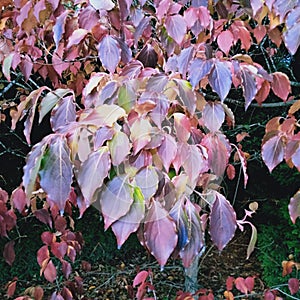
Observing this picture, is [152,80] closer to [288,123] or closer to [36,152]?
[36,152]

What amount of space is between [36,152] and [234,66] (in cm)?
47

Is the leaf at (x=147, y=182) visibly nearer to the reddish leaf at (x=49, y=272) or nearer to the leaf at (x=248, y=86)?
the leaf at (x=248, y=86)

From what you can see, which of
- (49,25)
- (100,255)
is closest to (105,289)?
(100,255)


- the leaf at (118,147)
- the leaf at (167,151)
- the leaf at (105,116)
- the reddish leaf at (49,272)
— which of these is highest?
the leaf at (105,116)

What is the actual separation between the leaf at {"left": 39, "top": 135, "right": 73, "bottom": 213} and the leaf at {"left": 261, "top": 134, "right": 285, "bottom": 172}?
561mm

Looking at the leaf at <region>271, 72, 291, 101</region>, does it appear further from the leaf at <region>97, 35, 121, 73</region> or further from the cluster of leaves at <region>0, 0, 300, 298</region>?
the leaf at <region>97, 35, 121, 73</region>

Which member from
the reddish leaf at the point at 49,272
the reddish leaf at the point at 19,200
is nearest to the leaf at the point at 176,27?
the reddish leaf at the point at 19,200

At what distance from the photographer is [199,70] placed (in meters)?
0.83

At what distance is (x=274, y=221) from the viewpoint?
11.2 feet

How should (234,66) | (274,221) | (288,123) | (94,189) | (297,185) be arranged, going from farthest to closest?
(274,221) < (297,185) < (288,123) < (234,66) < (94,189)

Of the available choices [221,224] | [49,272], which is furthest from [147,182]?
[49,272]

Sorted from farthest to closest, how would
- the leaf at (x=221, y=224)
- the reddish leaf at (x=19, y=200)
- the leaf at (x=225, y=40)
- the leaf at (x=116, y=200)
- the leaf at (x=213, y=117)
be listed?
1. the reddish leaf at (x=19, y=200)
2. the leaf at (x=225, y=40)
3. the leaf at (x=213, y=117)
4. the leaf at (x=221, y=224)
5. the leaf at (x=116, y=200)

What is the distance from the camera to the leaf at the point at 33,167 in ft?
2.14

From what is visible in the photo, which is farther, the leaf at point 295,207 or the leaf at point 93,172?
the leaf at point 295,207
